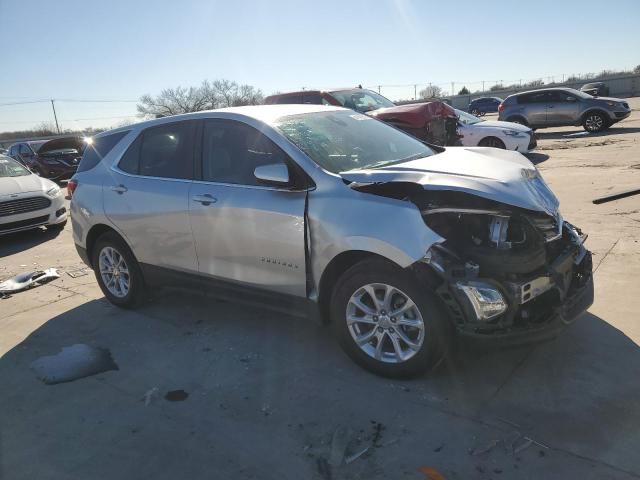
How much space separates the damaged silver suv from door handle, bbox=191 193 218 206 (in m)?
0.02

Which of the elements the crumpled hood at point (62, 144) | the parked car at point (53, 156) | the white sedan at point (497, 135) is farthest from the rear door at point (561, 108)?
the crumpled hood at point (62, 144)

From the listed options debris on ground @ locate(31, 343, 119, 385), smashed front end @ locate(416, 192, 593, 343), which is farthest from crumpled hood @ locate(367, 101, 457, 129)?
debris on ground @ locate(31, 343, 119, 385)

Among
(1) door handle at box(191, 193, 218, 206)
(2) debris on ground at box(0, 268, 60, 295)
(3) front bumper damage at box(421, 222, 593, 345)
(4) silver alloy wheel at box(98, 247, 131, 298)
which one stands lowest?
(2) debris on ground at box(0, 268, 60, 295)

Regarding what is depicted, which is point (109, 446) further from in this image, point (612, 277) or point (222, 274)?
point (612, 277)

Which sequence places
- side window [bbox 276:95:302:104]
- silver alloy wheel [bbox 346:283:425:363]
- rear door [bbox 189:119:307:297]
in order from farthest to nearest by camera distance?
side window [bbox 276:95:302:104] < rear door [bbox 189:119:307:297] < silver alloy wheel [bbox 346:283:425:363]

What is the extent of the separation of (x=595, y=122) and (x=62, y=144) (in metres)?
17.7

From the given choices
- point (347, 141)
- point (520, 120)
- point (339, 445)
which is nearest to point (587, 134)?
point (520, 120)

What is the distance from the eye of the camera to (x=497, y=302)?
2979 millimetres

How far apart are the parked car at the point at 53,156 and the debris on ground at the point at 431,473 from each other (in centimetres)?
1627

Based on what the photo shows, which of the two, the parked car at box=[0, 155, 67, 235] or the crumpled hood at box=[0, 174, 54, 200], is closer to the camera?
the parked car at box=[0, 155, 67, 235]

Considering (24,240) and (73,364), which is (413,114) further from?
(73,364)

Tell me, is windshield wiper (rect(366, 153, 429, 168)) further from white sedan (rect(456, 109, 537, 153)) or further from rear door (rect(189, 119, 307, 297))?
white sedan (rect(456, 109, 537, 153))

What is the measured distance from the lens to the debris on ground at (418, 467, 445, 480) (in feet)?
8.13

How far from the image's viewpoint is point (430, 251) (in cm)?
304
